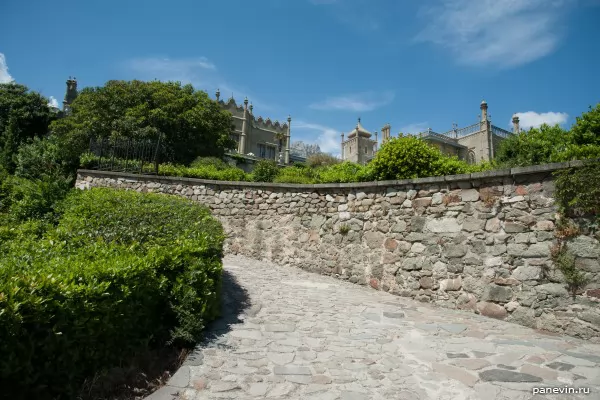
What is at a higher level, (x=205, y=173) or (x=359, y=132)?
(x=359, y=132)

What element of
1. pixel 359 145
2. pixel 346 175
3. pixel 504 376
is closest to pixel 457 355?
pixel 504 376

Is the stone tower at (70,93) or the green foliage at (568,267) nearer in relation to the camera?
the green foliage at (568,267)

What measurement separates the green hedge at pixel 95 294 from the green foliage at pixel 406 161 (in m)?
4.70

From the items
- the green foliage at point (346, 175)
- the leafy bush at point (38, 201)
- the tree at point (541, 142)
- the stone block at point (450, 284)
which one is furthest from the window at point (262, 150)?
the stone block at point (450, 284)

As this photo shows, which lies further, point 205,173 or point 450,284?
point 205,173

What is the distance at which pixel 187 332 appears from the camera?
387 cm

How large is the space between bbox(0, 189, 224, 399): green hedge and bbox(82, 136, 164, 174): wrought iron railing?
6782 mm

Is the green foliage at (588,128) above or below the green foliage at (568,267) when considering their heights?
above

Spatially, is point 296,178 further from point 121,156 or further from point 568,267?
point 568,267

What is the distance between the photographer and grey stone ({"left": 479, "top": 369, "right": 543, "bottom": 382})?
11.5ft

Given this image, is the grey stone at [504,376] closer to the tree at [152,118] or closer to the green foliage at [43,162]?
the green foliage at [43,162]

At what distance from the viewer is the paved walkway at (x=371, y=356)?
329 centimetres

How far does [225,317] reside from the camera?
502cm

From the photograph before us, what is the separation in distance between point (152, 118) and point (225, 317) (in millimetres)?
20570
